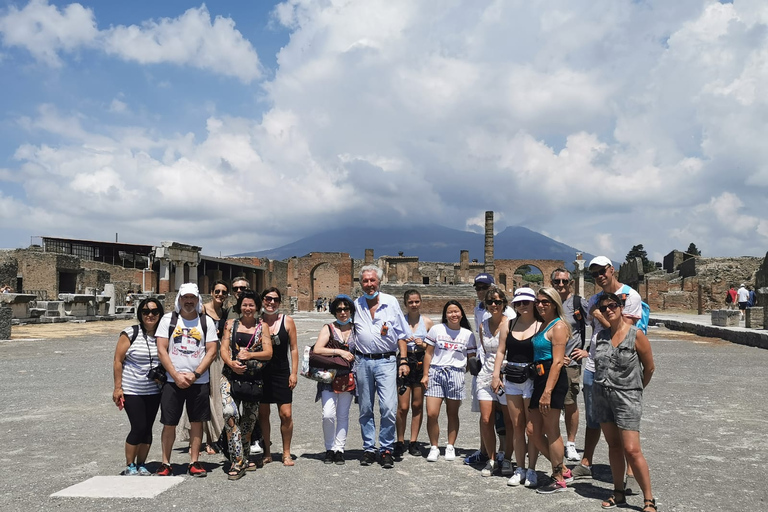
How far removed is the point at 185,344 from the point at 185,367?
175mm

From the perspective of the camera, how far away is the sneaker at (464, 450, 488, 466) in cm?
527

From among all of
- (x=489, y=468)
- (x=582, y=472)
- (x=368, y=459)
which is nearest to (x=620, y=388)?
(x=582, y=472)

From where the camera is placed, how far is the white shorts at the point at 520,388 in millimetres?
4699

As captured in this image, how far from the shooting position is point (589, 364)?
4.84m

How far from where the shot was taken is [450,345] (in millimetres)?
5535

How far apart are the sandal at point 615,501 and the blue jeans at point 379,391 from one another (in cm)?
178

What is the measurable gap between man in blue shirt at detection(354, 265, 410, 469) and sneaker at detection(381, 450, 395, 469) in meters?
0.05

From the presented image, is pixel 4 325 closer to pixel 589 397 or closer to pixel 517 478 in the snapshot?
pixel 517 478

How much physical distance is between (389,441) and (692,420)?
12.2ft

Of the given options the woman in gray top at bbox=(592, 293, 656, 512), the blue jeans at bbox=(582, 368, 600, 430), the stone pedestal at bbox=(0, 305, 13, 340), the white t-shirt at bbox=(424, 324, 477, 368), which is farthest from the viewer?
the stone pedestal at bbox=(0, 305, 13, 340)

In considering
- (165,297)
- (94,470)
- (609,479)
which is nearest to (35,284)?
(165,297)

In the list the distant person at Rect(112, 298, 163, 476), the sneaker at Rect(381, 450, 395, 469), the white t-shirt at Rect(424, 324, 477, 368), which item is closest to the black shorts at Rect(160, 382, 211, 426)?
the distant person at Rect(112, 298, 163, 476)

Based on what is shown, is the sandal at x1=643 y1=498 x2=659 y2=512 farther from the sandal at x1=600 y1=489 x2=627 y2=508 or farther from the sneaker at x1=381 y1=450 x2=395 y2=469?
the sneaker at x1=381 y1=450 x2=395 y2=469

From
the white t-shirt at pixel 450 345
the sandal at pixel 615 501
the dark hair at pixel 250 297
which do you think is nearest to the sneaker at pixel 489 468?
the white t-shirt at pixel 450 345
